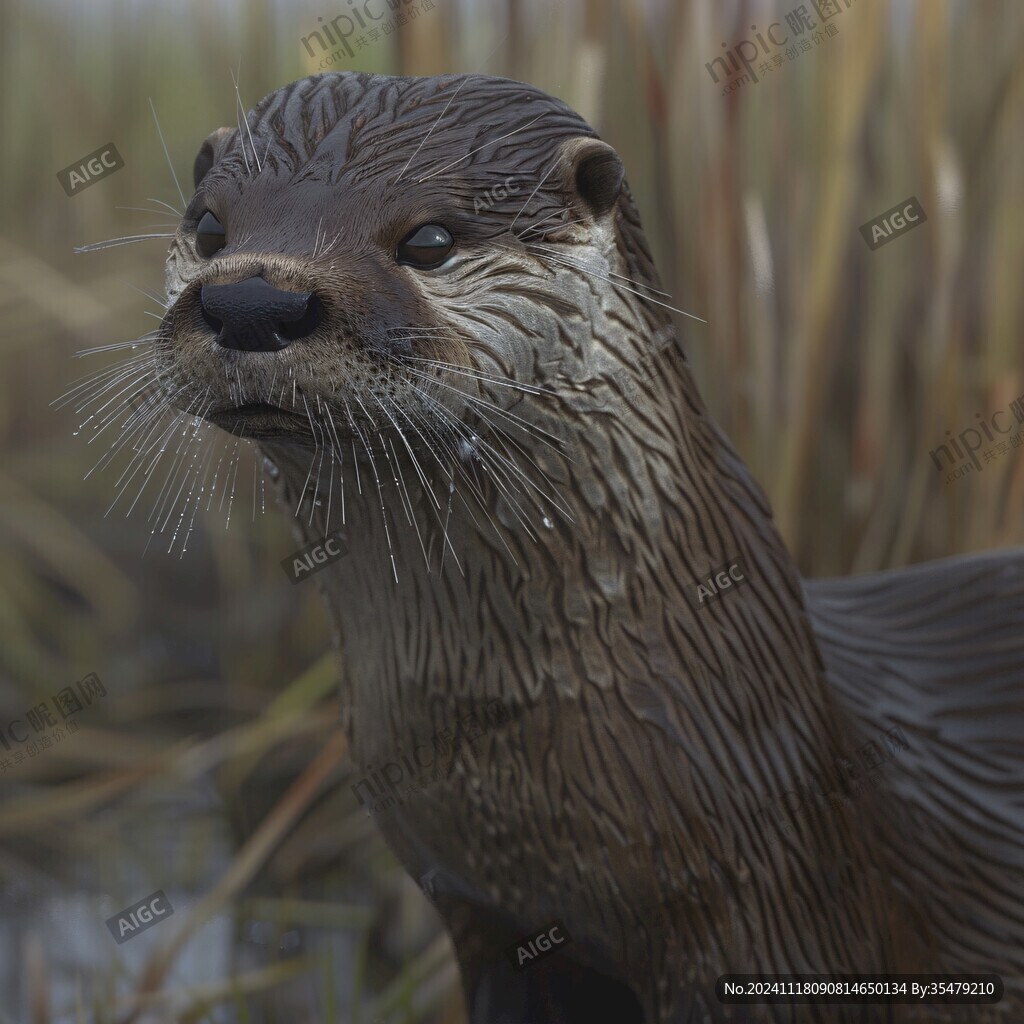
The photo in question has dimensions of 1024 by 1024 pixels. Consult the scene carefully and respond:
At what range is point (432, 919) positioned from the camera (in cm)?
247

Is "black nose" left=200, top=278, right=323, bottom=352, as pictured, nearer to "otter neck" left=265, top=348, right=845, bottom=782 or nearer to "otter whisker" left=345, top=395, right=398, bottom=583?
"otter whisker" left=345, top=395, right=398, bottom=583

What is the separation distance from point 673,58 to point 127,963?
72.1 inches

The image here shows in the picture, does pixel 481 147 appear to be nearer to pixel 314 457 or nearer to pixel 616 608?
pixel 314 457

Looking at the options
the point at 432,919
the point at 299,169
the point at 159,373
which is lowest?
the point at 432,919

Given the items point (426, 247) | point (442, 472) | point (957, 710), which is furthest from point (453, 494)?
point (957, 710)

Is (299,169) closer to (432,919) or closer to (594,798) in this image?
(594,798)

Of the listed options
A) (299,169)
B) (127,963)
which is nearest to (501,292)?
(299,169)

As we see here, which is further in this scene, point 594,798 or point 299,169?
point 594,798

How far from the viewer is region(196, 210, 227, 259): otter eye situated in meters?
1.21

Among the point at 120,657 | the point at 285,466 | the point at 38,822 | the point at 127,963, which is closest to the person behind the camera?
the point at 285,466

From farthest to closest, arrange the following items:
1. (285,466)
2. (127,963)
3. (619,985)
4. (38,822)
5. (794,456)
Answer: (38,822) → (127,963) → (794,456) → (619,985) → (285,466)

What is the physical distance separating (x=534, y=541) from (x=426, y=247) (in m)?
0.29

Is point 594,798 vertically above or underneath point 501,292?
underneath

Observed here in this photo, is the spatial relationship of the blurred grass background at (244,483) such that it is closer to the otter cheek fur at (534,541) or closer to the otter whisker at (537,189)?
the otter cheek fur at (534,541)
